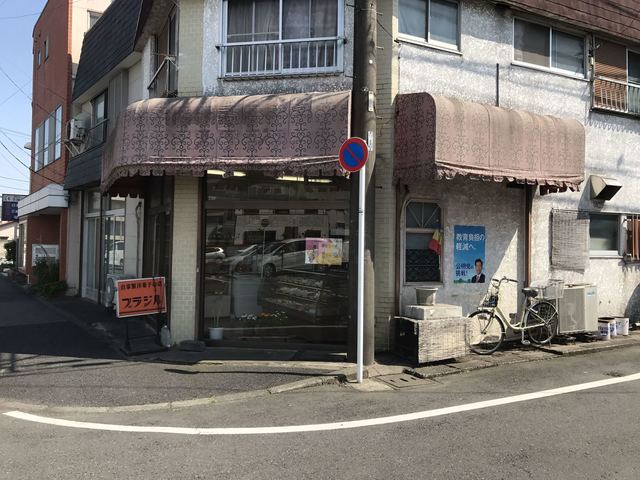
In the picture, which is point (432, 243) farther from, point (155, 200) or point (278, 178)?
point (155, 200)

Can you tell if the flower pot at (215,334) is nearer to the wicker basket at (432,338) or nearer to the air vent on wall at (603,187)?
the wicker basket at (432,338)

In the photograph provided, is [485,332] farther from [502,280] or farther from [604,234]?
[604,234]

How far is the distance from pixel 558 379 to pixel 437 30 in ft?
19.6

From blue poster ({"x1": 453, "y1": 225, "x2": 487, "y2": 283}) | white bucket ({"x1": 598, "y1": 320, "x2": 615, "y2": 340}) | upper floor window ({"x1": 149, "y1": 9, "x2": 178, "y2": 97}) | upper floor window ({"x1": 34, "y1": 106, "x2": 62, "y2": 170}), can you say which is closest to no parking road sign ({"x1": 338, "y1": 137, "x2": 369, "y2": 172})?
blue poster ({"x1": 453, "y1": 225, "x2": 487, "y2": 283})

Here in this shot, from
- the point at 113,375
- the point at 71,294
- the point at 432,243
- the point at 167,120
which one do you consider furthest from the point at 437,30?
the point at 71,294

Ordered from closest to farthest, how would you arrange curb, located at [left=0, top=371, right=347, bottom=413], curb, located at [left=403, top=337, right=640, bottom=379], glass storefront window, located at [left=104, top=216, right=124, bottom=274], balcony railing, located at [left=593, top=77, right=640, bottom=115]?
curb, located at [left=0, top=371, right=347, bottom=413] < curb, located at [left=403, top=337, right=640, bottom=379] < balcony railing, located at [left=593, top=77, right=640, bottom=115] < glass storefront window, located at [left=104, top=216, right=124, bottom=274]

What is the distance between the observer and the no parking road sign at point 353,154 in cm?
680

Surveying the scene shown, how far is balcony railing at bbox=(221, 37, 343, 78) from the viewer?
827cm

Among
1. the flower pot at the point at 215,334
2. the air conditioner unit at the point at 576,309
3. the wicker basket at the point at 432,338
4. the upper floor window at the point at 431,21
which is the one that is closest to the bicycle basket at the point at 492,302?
the wicker basket at the point at 432,338

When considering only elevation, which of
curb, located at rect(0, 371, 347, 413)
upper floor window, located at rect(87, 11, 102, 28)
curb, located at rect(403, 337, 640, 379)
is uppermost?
upper floor window, located at rect(87, 11, 102, 28)

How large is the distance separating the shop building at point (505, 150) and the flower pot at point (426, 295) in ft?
1.13

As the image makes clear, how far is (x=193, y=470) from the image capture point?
4.09 m

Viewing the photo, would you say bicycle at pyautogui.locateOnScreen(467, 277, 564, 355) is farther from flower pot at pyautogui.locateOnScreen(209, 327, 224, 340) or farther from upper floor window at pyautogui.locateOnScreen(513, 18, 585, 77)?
upper floor window at pyautogui.locateOnScreen(513, 18, 585, 77)

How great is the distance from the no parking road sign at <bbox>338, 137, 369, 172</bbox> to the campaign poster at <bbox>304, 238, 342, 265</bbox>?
5.84ft
